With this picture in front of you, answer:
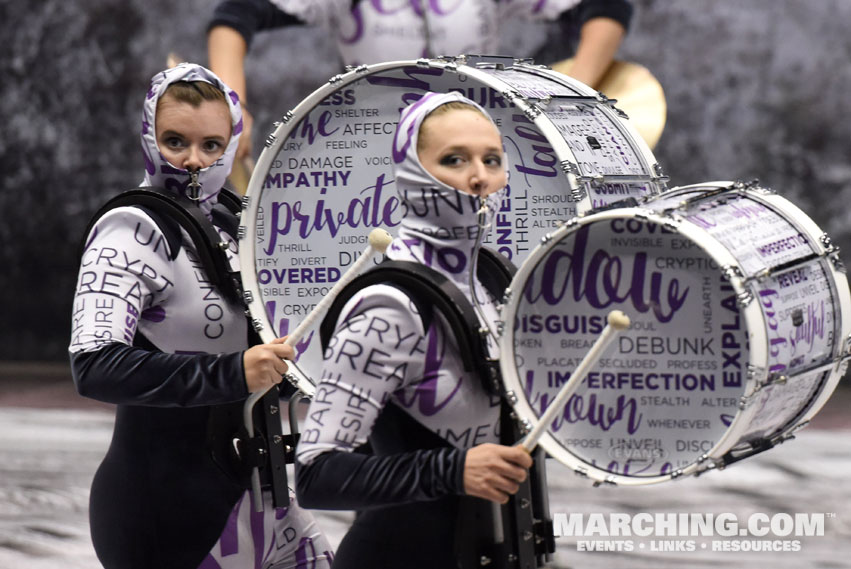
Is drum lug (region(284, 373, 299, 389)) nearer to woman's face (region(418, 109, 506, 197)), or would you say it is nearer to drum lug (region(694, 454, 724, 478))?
woman's face (region(418, 109, 506, 197))

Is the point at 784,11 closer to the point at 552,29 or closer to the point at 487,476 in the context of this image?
the point at 552,29

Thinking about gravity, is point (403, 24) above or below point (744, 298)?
above

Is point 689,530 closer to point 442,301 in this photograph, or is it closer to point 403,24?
point 403,24

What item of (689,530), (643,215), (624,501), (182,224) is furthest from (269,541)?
(624,501)

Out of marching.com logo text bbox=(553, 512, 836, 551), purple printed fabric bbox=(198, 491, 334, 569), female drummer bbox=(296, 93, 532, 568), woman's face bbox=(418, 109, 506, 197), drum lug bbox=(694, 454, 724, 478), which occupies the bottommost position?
marching.com logo text bbox=(553, 512, 836, 551)

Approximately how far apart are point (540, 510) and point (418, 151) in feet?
2.15

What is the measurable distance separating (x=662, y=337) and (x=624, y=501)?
3363mm

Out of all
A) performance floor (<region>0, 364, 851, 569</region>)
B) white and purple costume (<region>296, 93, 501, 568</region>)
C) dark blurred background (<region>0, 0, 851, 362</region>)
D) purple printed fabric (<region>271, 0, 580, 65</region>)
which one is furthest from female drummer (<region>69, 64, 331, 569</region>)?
dark blurred background (<region>0, 0, 851, 362</region>)

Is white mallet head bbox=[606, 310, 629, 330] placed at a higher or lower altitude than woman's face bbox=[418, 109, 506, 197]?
lower

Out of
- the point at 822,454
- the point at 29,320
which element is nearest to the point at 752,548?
the point at 822,454

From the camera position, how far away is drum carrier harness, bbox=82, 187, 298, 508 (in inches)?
124

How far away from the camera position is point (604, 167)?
3.16 m

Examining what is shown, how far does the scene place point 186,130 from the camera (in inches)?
127

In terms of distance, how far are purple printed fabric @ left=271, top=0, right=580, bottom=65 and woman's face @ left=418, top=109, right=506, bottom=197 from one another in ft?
6.74
